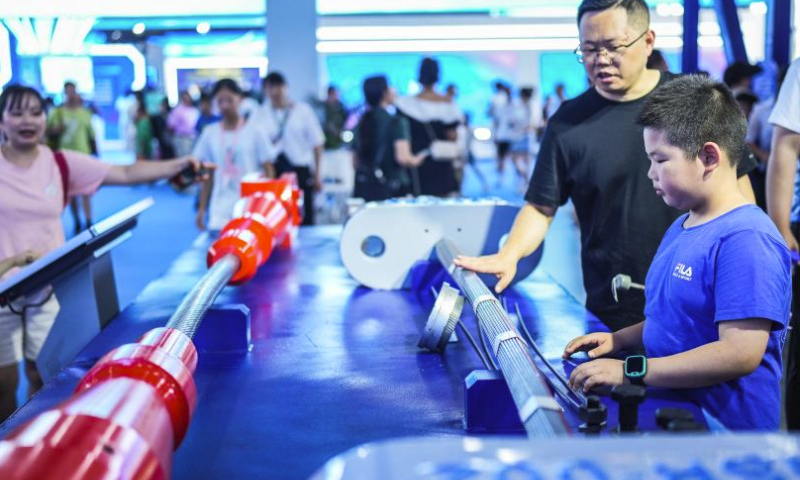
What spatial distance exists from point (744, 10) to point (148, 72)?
1330cm

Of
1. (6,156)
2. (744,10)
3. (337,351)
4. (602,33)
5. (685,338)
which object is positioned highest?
(744,10)

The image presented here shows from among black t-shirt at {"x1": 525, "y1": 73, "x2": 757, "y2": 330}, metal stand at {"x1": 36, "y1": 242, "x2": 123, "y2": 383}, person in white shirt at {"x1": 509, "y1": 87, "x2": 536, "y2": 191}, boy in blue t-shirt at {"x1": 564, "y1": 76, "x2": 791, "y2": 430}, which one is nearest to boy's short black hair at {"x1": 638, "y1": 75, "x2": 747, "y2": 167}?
boy in blue t-shirt at {"x1": 564, "y1": 76, "x2": 791, "y2": 430}

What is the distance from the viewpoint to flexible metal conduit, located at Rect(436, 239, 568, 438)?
1100 millimetres

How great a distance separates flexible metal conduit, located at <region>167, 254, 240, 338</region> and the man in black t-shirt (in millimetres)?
589

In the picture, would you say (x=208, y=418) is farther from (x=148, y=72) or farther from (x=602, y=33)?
(x=148, y=72)

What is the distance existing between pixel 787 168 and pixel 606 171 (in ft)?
2.80

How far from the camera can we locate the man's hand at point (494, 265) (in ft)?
6.99

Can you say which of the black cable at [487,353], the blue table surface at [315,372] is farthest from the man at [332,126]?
the black cable at [487,353]

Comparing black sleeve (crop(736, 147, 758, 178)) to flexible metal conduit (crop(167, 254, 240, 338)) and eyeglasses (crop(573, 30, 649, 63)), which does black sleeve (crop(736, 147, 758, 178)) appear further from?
flexible metal conduit (crop(167, 254, 240, 338))

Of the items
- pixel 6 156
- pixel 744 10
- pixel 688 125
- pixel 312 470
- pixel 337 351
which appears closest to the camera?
pixel 312 470

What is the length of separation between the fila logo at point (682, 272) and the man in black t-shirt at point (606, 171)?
0.64 m

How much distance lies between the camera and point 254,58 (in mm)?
21516

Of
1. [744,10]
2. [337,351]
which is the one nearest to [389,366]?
[337,351]

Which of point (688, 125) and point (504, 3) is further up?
point (504, 3)
